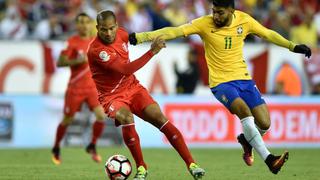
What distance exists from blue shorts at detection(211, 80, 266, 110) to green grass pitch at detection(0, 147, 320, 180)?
42.4 inches

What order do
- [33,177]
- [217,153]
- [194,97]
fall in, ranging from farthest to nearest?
[194,97] → [217,153] → [33,177]

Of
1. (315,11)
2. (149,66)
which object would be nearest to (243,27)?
(149,66)

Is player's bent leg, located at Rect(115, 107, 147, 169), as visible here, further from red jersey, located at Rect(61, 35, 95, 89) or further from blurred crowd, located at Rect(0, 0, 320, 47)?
blurred crowd, located at Rect(0, 0, 320, 47)

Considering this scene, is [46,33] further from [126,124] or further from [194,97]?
[126,124]

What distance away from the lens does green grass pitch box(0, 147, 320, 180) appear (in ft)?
39.8

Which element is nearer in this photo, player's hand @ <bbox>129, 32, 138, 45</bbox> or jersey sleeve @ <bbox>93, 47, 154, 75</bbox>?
jersey sleeve @ <bbox>93, 47, 154, 75</bbox>

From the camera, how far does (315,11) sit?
2481cm

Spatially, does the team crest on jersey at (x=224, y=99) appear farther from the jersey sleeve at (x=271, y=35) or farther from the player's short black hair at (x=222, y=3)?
the player's short black hair at (x=222, y=3)

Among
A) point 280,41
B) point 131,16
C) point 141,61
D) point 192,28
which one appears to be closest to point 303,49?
point 280,41

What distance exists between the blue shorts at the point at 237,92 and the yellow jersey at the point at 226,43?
0.07 m

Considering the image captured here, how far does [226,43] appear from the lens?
11.9 metres

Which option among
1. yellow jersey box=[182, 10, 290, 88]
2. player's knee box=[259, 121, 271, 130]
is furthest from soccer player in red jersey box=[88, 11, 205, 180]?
player's knee box=[259, 121, 271, 130]

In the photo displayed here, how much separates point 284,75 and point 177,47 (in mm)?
3047

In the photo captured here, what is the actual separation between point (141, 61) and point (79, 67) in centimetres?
556
